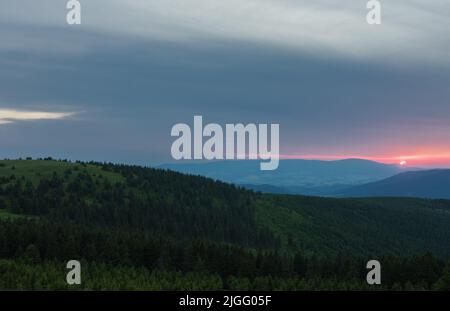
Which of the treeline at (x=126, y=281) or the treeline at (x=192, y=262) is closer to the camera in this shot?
the treeline at (x=126, y=281)

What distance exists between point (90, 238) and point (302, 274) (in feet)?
188

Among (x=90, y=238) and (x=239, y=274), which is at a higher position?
(x=90, y=238)

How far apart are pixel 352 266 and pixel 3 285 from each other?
85.0 meters

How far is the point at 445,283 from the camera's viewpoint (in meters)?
92.1

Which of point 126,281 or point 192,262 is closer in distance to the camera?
point 126,281

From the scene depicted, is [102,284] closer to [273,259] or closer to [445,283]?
[273,259]

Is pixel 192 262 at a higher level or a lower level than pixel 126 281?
higher

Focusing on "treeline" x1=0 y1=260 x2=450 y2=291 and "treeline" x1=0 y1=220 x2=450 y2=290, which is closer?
"treeline" x1=0 y1=260 x2=450 y2=291
